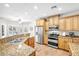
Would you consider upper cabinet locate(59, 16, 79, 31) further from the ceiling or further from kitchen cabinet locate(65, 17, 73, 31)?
the ceiling

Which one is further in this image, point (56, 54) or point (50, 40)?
point (50, 40)

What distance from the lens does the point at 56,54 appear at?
235 cm

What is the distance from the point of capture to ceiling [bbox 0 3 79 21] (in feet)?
7.35

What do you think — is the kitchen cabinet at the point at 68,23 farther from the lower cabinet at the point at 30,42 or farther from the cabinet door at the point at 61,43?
the lower cabinet at the point at 30,42

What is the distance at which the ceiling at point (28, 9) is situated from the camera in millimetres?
2240

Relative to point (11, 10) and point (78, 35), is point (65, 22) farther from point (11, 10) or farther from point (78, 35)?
point (11, 10)

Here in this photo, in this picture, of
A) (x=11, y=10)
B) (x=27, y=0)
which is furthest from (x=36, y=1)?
(x=11, y=10)

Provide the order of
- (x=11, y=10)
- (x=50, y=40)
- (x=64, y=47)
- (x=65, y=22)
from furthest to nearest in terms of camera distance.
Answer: (x=50, y=40), (x=65, y=22), (x=64, y=47), (x=11, y=10)

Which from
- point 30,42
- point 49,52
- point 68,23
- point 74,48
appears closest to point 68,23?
point 68,23

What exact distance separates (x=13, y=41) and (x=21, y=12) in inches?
31.3

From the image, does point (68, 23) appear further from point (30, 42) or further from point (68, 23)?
point (30, 42)

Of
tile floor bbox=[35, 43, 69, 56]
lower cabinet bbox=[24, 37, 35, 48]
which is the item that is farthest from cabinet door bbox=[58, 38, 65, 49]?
lower cabinet bbox=[24, 37, 35, 48]

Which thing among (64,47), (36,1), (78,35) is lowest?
(64,47)

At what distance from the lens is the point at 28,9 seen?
89.4 inches
